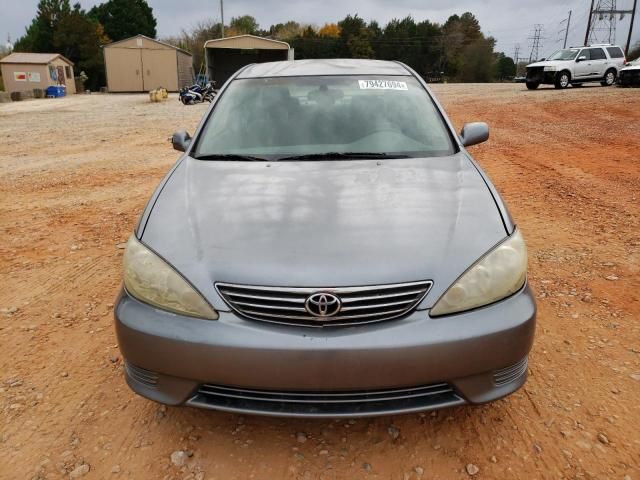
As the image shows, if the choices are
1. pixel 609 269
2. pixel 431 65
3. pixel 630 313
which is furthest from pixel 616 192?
pixel 431 65

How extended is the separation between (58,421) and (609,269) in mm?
3643

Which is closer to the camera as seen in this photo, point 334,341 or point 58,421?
point 334,341

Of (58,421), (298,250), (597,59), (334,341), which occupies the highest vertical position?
(597,59)

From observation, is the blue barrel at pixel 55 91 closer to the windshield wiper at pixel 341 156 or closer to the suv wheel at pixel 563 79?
the suv wheel at pixel 563 79

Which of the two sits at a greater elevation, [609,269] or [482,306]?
[482,306]

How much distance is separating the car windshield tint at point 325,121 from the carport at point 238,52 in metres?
25.9

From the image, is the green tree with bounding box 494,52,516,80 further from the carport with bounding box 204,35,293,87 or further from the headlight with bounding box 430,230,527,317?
the headlight with bounding box 430,230,527,317

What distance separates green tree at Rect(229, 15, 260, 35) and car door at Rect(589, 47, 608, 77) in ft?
194

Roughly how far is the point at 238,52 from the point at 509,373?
29990 millimetres

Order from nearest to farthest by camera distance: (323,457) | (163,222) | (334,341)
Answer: (334,341) < (323,457) < (163,222)

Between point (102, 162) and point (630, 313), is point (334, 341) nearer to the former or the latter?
point (630, 313)

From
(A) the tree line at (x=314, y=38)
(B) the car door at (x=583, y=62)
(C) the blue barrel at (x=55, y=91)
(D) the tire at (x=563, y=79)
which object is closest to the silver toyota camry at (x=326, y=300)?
(D) the tire at (x=563, y=79)

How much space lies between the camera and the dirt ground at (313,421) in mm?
2014

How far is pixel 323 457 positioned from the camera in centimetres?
205
